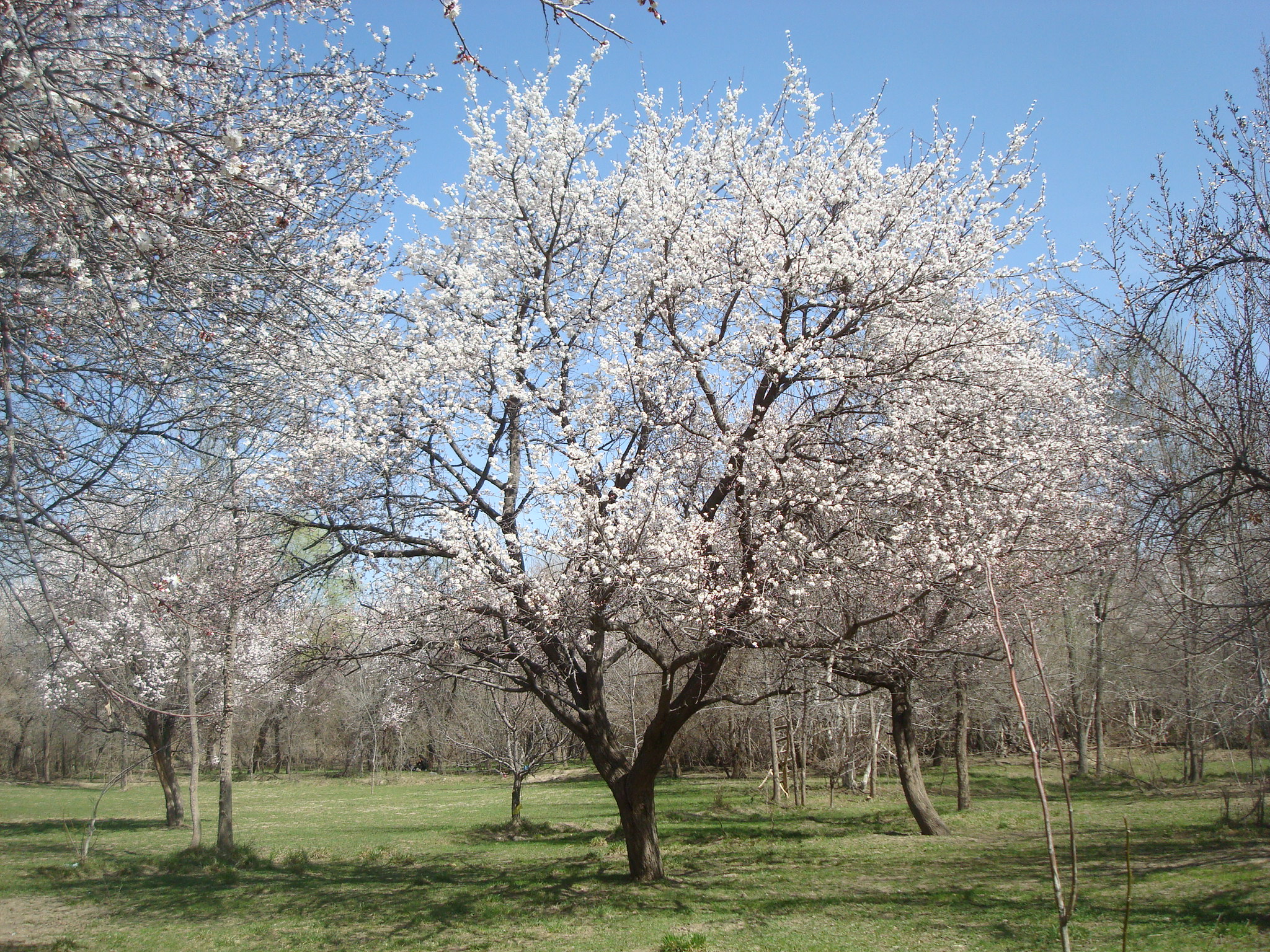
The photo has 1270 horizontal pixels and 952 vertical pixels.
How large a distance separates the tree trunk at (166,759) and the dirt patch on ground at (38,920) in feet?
19.7

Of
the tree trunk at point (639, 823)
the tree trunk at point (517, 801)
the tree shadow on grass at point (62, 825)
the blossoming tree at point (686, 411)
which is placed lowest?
the tree shadow on grass at point (62, 825)

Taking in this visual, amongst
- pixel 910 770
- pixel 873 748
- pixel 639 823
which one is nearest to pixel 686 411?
pixel 639 823

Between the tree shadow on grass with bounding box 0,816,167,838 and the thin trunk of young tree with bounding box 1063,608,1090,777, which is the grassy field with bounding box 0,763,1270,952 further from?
the thin trunk of young tree with bounding box 1063,608,1090,777

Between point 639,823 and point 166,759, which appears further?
point 166,759

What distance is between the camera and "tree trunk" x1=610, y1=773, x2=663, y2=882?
926 cm

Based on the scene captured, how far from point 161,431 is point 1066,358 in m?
10.8

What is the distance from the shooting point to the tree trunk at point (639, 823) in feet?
30.4

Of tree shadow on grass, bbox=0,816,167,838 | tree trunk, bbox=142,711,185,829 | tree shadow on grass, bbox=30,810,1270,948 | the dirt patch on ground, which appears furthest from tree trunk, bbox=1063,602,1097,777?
tree shadow on grass, bbox=0,816,167,838

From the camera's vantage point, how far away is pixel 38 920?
30.8 feet

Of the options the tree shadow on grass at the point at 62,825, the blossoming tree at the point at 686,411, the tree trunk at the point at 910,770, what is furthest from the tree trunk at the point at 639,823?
the tree shadow on grass at the point at 62,825

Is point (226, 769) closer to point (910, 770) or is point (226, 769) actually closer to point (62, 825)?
point (62, 825)

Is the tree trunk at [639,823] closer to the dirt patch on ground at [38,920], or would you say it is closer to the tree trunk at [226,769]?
the dirt patch on ground at [38,920]

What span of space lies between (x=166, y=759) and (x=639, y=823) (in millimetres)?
13832

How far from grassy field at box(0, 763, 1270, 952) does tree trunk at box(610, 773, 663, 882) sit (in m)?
0.28
